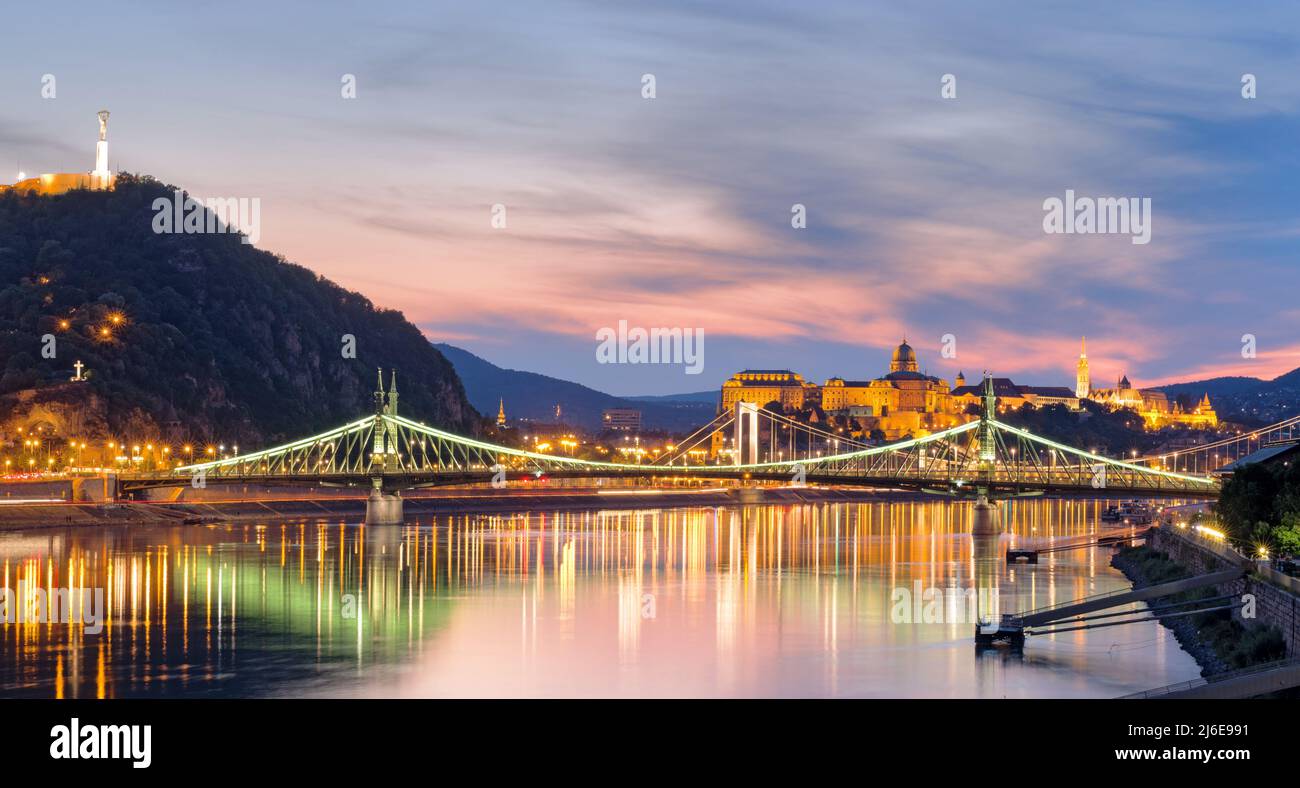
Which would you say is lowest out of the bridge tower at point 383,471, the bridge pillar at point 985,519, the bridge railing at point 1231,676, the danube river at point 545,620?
the danube river at point 545,620

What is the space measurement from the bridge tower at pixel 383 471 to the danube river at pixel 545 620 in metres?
5.12

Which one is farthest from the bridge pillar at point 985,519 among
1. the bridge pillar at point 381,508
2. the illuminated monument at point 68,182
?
the illuminated monument at point 68,182

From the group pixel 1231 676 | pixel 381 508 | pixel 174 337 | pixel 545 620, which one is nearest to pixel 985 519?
pixel 381 508

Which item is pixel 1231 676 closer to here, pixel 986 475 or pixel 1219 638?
pixel 1219 638

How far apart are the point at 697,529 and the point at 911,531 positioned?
9.73 metres

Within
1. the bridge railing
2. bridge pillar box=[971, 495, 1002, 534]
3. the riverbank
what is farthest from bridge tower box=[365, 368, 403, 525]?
the bridge railing

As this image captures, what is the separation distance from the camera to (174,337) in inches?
4099

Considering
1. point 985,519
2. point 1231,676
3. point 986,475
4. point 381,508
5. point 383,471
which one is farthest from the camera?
point 383,471

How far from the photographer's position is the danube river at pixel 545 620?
85.9 feet

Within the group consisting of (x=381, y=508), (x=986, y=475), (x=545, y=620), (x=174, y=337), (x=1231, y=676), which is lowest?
(x=545, y=620)

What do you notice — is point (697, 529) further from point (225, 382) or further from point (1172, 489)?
point (225, 382)

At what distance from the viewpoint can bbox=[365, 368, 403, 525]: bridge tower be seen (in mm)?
68812

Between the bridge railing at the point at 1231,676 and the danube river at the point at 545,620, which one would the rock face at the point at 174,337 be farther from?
the bridge railing at the point at 1231,676

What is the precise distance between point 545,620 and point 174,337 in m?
75.5
